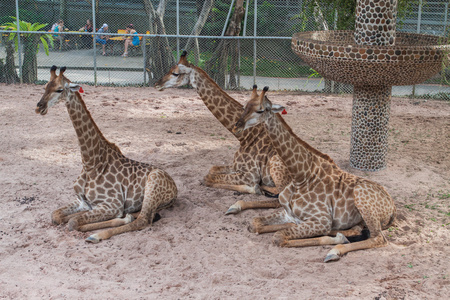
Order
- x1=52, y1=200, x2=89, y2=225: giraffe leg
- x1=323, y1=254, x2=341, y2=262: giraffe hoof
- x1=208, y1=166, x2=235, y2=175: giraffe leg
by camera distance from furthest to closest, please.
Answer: x1=208, y1=166, x2=235, y2=175: giraffe leg → x1=52, y1=200, x2=89, y2=225: giraffe leg → x1=323, y1=254, x2=341, y2=262: giraffe hoof

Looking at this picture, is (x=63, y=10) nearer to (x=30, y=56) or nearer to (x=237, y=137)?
(x=30, y=56)

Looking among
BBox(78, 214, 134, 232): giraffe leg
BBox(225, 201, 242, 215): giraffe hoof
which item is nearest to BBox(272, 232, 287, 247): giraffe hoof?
BBox(225, 201, 242, 215): giraffe hoof

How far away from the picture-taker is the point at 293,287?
4500 mm

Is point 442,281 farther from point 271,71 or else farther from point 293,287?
point 271,71

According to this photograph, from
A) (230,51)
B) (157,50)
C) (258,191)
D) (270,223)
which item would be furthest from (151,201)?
(157,50)

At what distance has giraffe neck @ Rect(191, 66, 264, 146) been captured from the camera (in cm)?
686

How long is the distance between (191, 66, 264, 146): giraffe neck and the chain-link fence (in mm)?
6958

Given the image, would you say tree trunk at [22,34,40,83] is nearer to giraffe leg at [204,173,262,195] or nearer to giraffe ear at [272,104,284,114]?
giraffe leg at [204,173,262,195]

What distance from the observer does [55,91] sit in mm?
5457

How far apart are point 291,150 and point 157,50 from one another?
957 cm

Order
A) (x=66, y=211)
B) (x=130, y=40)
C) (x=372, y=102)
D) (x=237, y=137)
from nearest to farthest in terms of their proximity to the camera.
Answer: (x=66, y=211) < (x=237, y=137) < (x=372, y=102) < (x=130, y=40)

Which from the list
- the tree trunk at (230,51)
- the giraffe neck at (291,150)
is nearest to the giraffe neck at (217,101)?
the giraffe neck at (291,150)

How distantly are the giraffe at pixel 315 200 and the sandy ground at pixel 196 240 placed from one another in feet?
0.56

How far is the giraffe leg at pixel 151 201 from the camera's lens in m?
A: 5.45
